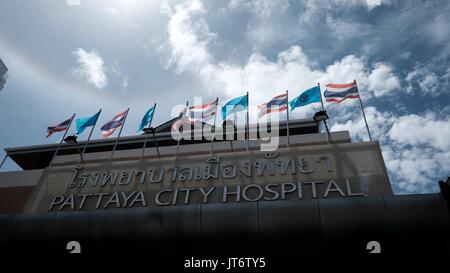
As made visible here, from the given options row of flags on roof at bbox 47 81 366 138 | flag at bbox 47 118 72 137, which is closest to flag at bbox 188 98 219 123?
row of flags on roof at bbox 47 81 366 138

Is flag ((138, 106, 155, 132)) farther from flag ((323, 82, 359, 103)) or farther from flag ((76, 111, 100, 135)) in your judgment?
flag ((323, 82, 359, 103))

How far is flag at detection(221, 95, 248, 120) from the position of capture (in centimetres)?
1859

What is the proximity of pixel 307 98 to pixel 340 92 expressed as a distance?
165 cm

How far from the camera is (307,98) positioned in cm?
1767

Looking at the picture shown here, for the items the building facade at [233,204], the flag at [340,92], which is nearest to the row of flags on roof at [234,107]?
the flag at [340,92]

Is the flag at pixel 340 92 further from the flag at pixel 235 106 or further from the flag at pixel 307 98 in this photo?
the flag at pixel 235 106

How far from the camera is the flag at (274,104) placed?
1795cm

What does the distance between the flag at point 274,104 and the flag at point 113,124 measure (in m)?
7.91

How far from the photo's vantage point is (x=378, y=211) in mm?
8930

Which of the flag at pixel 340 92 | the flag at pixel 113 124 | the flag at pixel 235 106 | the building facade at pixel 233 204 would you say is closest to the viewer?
the building facade at pixel 233 204

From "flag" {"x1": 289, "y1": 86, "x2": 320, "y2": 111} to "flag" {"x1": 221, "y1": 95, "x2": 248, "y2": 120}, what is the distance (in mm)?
2517
